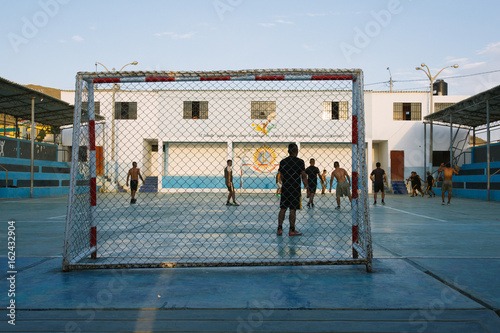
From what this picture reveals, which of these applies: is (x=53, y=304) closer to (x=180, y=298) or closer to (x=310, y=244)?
(x=180, y=298)

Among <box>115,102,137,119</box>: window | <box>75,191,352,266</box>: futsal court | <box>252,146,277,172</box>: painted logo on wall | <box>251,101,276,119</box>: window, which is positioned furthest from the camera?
<box>115,102,137,119</box>: window

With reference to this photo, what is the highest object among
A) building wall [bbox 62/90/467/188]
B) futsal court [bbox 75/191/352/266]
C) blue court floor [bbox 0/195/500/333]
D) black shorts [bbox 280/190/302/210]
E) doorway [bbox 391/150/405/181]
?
building wall [bbox 62/90/467/188]

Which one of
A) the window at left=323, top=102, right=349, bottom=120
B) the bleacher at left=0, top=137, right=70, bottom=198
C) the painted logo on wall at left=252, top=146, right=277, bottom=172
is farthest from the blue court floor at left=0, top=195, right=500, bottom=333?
the window at left=323, top=102, right=349, bottom=120

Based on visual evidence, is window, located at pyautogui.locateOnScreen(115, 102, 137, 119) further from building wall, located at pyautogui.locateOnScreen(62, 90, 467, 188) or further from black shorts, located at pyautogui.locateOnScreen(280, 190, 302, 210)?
black shorts, located at pyautogui.locateOnScreen(280, 190, 302, 210)

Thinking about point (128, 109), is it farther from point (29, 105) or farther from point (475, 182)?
point (475, 182)

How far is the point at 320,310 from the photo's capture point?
3463 mm

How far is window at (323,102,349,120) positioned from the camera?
3250cm

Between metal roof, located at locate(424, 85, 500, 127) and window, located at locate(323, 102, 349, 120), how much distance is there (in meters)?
6.20

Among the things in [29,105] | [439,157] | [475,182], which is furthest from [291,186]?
[439,157]

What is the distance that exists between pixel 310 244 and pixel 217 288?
3046 mm

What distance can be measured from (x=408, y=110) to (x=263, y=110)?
1185 centimetres

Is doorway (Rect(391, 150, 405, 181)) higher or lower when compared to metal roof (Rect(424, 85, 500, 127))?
lower

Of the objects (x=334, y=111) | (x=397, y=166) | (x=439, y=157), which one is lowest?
(x=397, y=166)

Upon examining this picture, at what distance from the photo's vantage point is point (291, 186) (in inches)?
310
